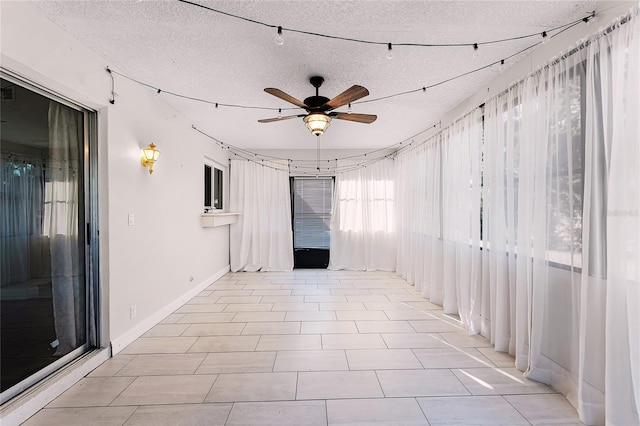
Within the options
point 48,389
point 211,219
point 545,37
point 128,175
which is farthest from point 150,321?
point 545,37

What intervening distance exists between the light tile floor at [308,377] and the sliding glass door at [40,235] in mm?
360

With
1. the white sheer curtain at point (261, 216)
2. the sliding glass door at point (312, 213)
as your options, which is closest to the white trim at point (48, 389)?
the white sheer curtain at point (261, 216)

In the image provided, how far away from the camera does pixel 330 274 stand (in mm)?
5801

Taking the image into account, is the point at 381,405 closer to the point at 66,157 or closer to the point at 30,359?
the point at 30,359

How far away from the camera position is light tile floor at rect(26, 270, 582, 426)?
1902 millimetres

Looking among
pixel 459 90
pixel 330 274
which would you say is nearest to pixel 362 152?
pixel 330 274

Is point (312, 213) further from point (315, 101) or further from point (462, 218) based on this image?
point (315, 101)

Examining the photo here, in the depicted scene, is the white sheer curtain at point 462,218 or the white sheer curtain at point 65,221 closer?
the white sheer curtain at point 65,221

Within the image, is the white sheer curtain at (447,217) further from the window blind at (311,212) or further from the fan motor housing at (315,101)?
the window blind at (311,212)

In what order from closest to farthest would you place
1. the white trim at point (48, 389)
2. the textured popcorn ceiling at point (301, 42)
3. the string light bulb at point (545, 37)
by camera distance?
the white trim at point (48, 389) < the textured popcorn ceiling at point (301, 42) < the string light bulb at point (545, 37)

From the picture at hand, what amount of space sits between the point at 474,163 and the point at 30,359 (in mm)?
4057

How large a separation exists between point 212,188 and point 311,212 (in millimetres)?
2086

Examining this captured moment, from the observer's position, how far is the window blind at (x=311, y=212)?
639 cm

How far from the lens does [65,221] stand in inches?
92.2
